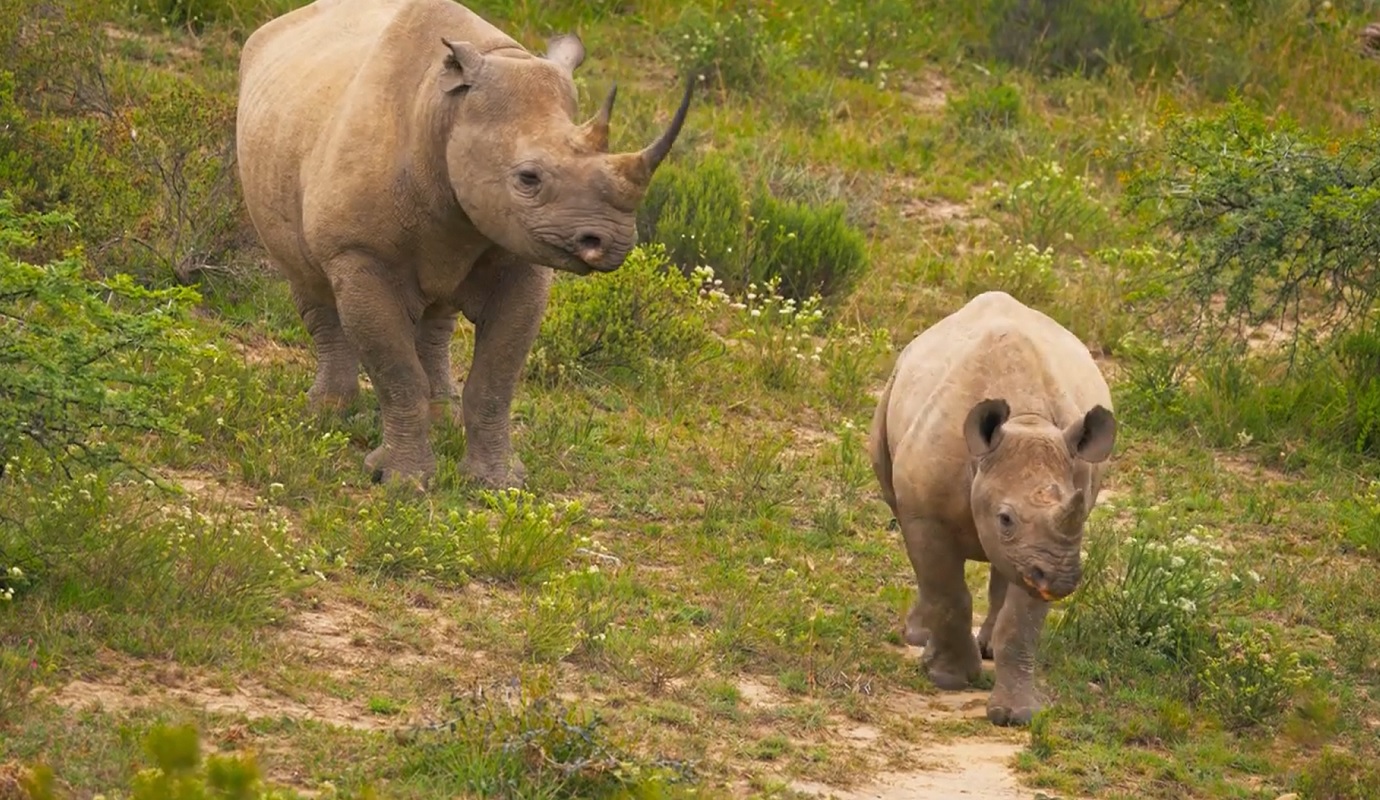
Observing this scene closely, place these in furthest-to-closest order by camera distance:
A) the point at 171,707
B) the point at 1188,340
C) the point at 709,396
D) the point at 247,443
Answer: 1. the point at 1188,340
2. the point at 709,396
3. the point at 247,443
4. the point at 171,707

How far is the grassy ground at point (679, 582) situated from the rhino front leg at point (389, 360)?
0.18 metres

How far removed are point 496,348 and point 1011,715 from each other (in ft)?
9.21

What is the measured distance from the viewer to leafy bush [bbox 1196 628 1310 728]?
27.9 feet

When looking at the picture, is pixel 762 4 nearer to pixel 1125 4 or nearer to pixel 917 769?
pixel 1125 4

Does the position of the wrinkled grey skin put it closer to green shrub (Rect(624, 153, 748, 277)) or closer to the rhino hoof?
the rhino hoof

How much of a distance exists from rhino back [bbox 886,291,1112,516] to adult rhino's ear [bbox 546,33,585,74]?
2043 mm

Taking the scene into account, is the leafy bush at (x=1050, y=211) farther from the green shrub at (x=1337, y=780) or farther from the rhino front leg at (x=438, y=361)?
the green shrub at (x=1337, y=780)

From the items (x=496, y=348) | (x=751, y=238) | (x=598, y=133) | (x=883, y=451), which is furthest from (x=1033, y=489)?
(x=751, y=238)

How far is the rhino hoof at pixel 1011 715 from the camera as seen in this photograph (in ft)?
27.1

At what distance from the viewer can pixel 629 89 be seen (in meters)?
15.9

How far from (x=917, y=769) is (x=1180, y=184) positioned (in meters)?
5.61

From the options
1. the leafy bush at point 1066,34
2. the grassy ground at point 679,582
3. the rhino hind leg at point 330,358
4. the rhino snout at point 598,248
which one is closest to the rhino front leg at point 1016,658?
the grassy ground at point 679,582

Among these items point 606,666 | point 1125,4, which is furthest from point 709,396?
point 1125,4

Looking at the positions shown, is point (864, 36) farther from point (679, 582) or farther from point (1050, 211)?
point (679, 582)
